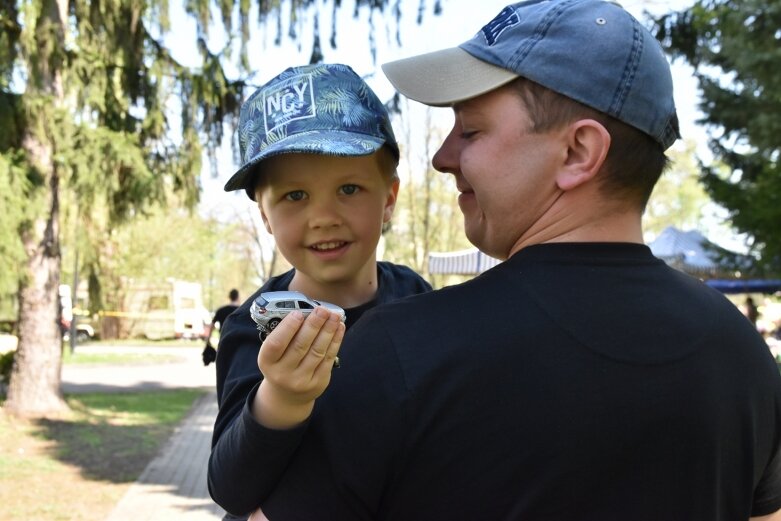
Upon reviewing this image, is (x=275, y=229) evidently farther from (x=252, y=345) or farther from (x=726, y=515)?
(x=726, y=515)

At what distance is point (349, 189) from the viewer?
2.13 metres

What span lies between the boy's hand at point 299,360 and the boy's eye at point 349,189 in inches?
35.0

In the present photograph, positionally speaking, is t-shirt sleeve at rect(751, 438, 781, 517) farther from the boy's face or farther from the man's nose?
the boy's face

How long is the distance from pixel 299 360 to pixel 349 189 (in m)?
0.94

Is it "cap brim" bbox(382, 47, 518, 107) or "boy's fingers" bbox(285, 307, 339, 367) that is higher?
"cap brim" bbox(382, 47, 518, 107)

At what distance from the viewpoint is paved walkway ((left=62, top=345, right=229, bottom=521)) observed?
28.6 feet

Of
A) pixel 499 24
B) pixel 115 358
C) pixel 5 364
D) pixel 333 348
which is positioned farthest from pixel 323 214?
pixel 115 358

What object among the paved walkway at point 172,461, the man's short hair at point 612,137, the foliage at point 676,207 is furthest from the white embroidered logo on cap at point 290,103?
the foliage at point 676,207

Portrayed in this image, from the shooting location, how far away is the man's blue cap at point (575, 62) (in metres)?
1.33

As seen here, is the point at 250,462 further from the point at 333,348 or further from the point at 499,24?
the point at 499,24

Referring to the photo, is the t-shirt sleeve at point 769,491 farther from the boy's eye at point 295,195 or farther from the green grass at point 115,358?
the green grass at point 115,358

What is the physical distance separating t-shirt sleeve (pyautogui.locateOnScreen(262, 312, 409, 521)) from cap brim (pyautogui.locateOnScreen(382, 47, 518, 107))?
1.28 ft

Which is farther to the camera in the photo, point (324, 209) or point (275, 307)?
point (324, 209)

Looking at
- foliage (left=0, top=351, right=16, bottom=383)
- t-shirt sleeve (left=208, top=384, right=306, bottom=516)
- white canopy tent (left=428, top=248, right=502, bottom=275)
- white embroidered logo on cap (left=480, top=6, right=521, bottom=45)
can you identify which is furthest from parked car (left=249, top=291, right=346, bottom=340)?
foliage (left=0, top=351, right=16, bottom=383)
